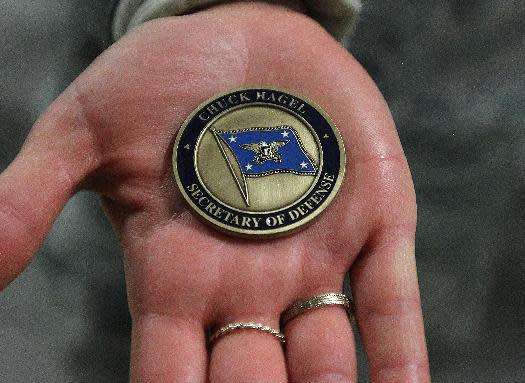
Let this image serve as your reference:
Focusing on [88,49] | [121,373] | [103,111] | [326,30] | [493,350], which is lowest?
[121,373]

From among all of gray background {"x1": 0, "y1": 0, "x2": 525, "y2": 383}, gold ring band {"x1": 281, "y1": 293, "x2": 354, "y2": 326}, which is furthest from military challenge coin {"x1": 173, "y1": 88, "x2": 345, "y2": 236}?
gray background {"x1": 0, "y1": 0, "x2": 525, "y2": 383}

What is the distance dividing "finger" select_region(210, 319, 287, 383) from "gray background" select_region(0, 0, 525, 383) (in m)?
0.41

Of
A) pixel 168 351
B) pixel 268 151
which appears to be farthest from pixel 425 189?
pixel 168 351

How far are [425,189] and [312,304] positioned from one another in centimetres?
58

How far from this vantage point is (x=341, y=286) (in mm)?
956

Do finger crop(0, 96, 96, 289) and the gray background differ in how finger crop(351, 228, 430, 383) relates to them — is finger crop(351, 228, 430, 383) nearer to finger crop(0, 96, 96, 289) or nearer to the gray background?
the gray background

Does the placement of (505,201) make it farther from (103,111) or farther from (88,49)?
(88,49)

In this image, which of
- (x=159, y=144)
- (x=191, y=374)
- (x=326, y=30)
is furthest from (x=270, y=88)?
(x=191, y=374)

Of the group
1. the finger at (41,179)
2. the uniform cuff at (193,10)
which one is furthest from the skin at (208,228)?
the uniform cuff at (193,10)

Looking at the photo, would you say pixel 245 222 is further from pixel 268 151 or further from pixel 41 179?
pixel 41 179

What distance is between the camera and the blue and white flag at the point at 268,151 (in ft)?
3.31

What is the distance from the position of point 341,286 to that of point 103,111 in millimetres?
469

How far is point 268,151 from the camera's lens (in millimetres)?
1021

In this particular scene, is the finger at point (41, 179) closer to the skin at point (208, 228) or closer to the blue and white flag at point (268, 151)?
the skin at point (208, 228)
